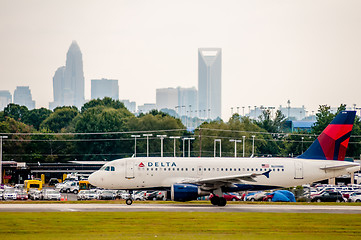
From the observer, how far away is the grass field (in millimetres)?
33812

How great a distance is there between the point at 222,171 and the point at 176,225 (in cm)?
1690

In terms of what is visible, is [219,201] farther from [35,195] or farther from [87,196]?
[35,195]

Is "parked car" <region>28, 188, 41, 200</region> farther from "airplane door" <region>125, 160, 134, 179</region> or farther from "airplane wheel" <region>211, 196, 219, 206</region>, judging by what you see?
"airplane wheel" <region>211, 196, 219, 206</region>

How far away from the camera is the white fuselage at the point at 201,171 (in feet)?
174

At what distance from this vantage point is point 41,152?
162 metres

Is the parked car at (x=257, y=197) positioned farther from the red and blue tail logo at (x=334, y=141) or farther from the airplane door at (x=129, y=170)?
the airplane door at (x=129, y=170)

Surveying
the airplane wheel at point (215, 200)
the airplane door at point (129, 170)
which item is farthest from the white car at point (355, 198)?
the airplane door at point (129, 170)

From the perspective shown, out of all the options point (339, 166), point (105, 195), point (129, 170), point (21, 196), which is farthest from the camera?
point (21, 196)

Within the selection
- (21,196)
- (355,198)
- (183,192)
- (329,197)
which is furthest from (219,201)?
(21,196)

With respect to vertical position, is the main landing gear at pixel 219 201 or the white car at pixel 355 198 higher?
the main landing gear at pixel 219 201

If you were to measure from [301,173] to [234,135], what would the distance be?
99.3 m

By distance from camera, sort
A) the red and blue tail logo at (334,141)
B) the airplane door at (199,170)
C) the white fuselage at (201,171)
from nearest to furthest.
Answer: the white fuselage at (201,171), the airplane door at (199,170), the red and blue tail logo at (334,141)

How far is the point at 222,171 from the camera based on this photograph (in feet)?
177

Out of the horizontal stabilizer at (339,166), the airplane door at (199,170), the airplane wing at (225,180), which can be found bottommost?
the airplane wing at (225,180)
